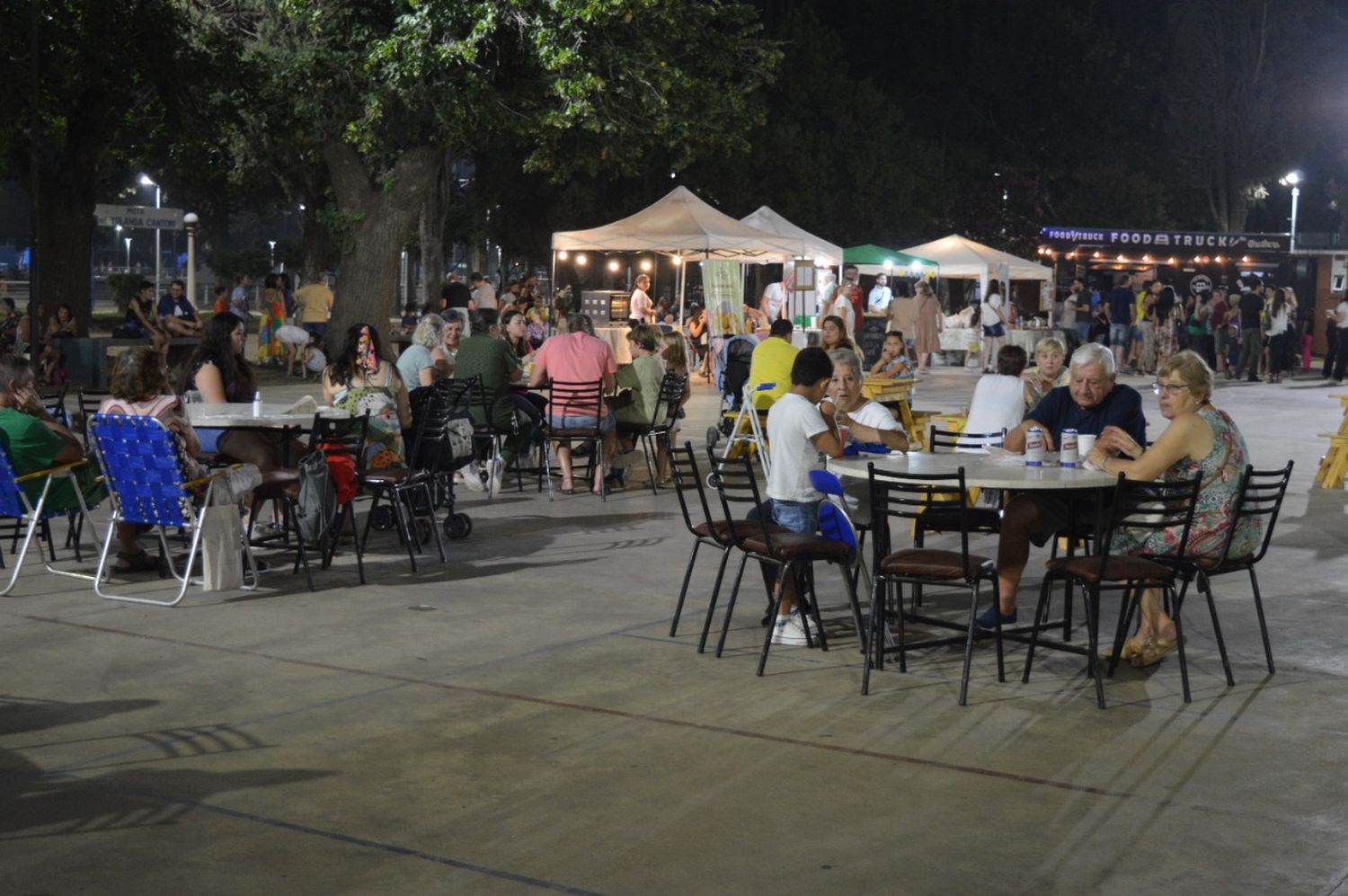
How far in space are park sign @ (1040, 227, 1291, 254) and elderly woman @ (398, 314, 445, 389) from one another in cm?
2837

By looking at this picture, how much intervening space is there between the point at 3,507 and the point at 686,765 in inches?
186

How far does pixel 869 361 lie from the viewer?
27.5 metres

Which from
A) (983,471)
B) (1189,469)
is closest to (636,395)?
A: (983,471)

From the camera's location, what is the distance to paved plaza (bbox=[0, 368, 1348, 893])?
439cm

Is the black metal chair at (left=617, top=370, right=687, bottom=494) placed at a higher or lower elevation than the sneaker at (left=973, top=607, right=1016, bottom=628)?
higher

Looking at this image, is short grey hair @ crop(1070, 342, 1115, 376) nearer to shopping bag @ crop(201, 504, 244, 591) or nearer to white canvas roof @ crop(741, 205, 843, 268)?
shopping bag @ crop(201, 504, 244, 591)

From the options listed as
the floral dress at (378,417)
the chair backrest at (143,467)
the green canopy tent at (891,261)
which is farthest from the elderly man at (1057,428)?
the green canopy tent at (891,261)

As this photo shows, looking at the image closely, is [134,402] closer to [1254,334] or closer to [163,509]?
[163,509]

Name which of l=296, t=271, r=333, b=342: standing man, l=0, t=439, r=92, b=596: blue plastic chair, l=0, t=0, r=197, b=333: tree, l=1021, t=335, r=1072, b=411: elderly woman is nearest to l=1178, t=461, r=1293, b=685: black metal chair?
l=1021, t=335, r=1072, b=411: elderly woman

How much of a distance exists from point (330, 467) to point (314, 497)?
0.46m

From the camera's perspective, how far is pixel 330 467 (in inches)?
342

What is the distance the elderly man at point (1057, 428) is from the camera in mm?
7004

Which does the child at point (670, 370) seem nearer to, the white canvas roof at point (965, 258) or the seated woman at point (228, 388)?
the seated woman at point (228, 388)

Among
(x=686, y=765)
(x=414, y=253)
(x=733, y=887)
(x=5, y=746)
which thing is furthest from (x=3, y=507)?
(x=414, y=253)
